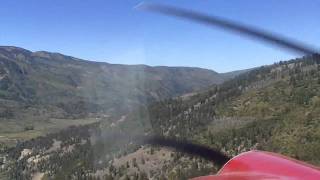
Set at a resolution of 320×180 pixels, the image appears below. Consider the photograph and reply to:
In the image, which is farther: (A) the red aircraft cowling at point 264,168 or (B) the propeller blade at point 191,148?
(B) the propeller blade at point 191,148

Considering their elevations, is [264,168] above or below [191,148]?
below

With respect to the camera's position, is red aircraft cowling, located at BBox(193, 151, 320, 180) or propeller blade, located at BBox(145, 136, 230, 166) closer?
red aircraft cowling, located at BBox(193, 151, 320, 180)

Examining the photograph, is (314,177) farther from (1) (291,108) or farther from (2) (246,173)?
(1) (291,108)

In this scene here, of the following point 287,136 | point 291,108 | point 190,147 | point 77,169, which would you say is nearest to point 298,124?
point 287,136

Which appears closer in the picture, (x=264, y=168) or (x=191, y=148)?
(x=264, y=168)
